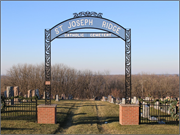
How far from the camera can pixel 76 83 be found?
56938mm

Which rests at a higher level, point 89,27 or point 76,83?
point 89,27

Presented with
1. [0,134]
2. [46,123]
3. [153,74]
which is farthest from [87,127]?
[153,74]

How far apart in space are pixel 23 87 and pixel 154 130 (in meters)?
46.5

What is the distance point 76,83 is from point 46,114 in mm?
47174

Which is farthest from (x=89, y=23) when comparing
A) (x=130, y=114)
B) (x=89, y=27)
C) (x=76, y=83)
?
(x=76, y=83)

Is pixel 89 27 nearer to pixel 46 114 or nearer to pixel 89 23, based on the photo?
pixel 89 23

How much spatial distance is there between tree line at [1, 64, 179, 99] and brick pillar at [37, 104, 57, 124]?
3937 centimetres

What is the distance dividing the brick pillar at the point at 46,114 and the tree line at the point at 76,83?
39367 millimetres

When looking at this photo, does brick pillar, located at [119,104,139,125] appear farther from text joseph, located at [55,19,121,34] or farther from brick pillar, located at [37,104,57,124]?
text joseph, located at [55,19,121,34]

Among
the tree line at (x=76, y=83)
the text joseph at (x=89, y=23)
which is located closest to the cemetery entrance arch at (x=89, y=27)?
the text joseph at (x=89, y=23)

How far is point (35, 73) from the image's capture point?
172ft

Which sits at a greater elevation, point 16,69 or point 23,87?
point 16,69

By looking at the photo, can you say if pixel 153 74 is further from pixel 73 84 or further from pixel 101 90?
pixel 73 84

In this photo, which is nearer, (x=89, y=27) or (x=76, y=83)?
(x=89, y=27)
